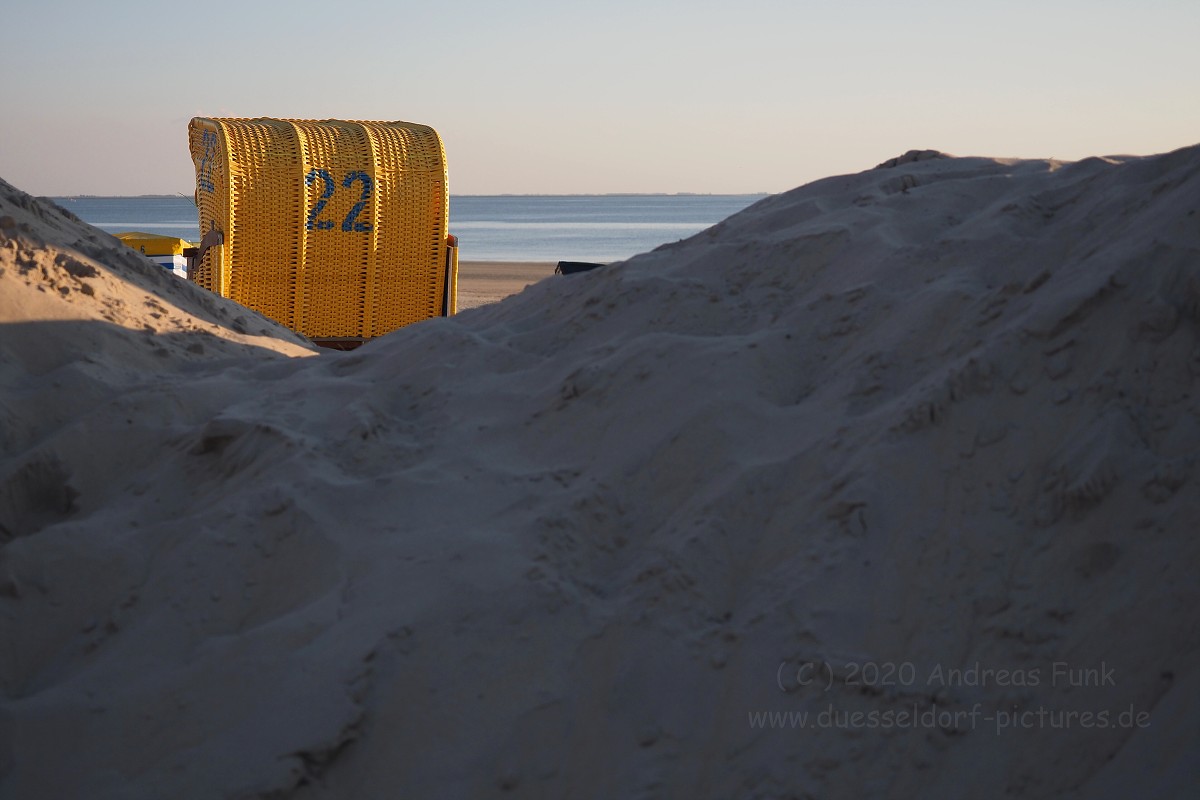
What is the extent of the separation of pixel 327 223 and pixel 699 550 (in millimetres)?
6171

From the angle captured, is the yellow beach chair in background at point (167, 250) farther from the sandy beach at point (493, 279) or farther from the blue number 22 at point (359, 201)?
the sandy beach at point (493, 279)

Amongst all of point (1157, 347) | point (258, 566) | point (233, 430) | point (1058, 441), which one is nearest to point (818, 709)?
point (1058, 441)

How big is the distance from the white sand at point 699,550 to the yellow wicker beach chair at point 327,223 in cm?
441

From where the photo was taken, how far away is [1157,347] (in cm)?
240

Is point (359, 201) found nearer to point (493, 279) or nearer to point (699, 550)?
point (699, 550)

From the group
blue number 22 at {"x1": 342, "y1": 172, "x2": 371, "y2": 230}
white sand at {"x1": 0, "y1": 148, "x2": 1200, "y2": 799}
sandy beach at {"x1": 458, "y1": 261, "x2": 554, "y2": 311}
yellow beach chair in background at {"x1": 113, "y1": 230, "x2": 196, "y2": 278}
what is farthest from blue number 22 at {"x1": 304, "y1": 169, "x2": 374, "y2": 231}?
sandy beach at {"x1": 458, "y1": 261, "x2": 554, "y2": 311}

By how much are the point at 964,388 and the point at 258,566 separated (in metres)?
1.96

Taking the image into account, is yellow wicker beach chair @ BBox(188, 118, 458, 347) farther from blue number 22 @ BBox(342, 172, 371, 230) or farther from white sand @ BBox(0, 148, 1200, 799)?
white sand @ BBox(0, 148, 1200, 799)

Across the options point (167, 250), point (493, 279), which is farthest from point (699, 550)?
point (493, 279)

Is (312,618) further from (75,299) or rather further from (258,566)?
(75,299)

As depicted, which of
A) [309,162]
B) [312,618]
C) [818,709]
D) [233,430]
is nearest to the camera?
[818,709]

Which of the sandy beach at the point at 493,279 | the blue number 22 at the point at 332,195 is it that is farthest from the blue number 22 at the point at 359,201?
the sandy beach at the point at 493,279

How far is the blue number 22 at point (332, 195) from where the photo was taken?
783 cm

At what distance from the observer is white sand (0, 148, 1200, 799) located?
6.85 ft
